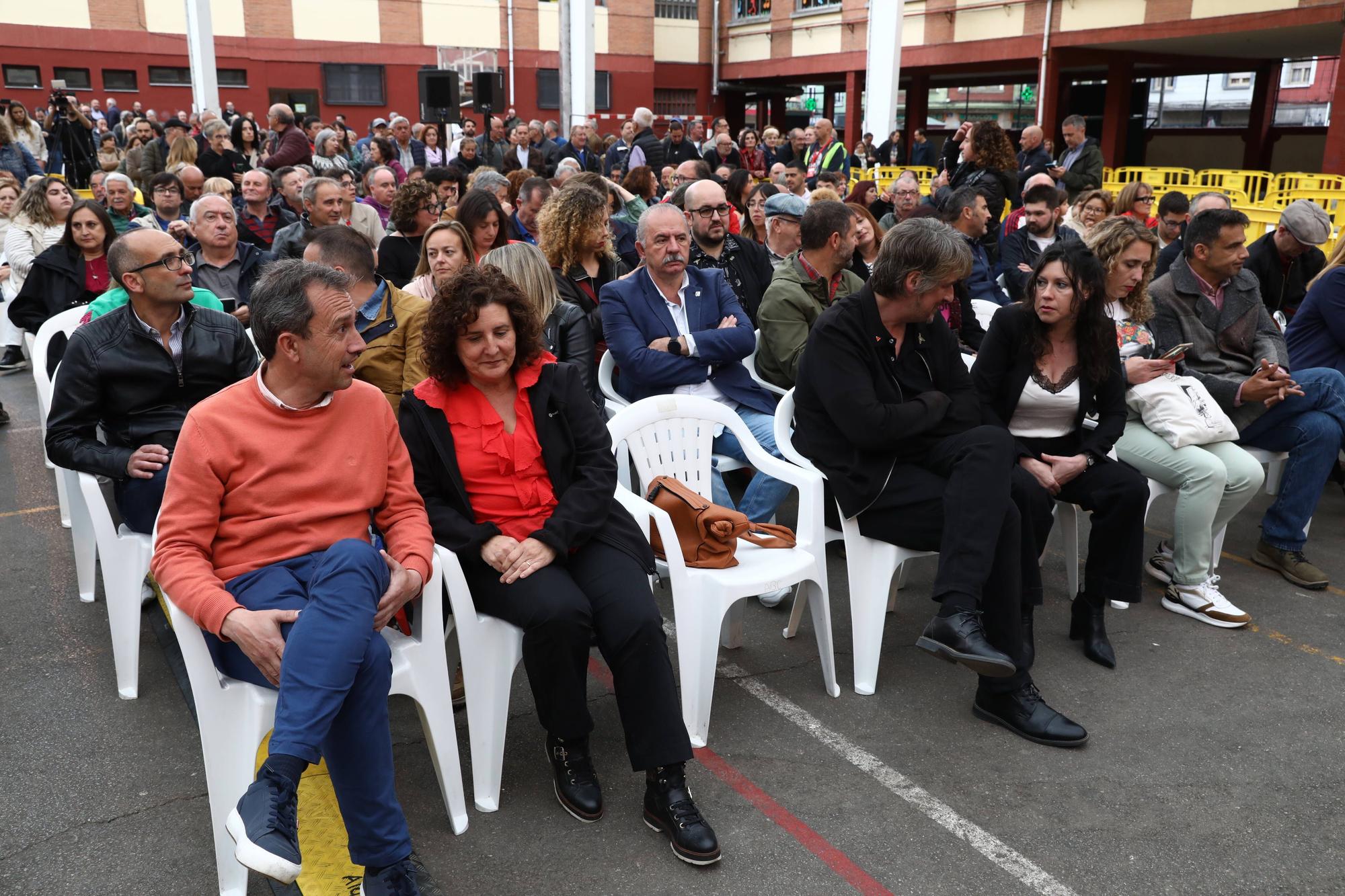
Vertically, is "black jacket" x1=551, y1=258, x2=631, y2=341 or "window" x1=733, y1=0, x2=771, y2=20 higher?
"window" x1=733, y1=0, x2=771, y2=20

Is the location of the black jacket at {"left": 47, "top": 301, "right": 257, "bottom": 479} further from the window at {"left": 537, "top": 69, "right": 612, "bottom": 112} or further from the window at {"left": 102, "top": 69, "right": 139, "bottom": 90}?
the window at {"left": 537, "top": 69, "right": 612, "bottom": 112}

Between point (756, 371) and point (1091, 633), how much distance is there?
74.4 inches

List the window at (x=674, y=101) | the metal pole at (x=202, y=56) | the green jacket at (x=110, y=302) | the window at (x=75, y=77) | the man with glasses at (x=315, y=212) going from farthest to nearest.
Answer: the window at (x=674, y=101)
the window at (x=75, y=77)
the metal pole at (x=202, y=56)
the man with glasses at (x=315, y=212)
the green jacket at (x=110, y=302)

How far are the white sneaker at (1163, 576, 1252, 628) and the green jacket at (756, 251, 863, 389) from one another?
5.76 feet

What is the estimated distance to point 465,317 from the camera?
288cm

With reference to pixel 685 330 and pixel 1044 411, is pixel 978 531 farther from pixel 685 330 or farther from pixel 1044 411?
pixel 685 330

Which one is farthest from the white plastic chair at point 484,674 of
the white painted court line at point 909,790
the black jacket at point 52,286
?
the black jacket at point 52,286

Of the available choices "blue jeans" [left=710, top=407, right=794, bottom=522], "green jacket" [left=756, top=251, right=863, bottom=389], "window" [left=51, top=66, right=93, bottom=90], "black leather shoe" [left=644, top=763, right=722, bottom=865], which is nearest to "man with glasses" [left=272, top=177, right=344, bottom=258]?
"green jacket" [left=756, top=251, right=863, bottom=389]

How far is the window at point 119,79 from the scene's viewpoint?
26.5 m

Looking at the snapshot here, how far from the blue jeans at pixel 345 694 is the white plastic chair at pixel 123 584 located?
3.26ft

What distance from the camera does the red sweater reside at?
2477mm

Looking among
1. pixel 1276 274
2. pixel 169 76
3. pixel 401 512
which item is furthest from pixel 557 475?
pixel 169 76

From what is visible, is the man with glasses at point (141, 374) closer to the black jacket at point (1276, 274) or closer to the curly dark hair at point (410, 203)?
the curly dark hair at point (410, 203)

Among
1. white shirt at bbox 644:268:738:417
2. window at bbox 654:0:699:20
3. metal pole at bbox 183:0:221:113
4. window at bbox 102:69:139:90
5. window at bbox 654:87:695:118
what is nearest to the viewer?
white shirt at bbox 644:268:738:417
